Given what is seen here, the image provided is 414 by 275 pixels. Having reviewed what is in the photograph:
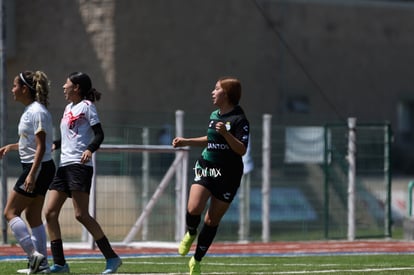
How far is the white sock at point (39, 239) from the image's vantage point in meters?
12.3

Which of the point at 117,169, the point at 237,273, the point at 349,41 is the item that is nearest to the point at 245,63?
the point at 349,41

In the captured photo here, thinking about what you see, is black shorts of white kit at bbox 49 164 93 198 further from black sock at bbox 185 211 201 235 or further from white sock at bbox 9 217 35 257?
black sock at bbox 185 211 201 235

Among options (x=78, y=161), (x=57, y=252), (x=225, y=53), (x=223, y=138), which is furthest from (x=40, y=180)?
(x=225, y=53)

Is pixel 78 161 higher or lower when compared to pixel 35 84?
lower

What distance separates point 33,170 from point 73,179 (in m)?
0.40

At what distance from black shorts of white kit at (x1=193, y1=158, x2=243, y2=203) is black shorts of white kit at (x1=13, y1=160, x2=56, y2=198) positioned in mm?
1530

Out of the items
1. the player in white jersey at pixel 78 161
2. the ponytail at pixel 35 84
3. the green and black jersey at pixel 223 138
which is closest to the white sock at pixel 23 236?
the player in white jersey at pixel 78 161

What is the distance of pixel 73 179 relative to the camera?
11.9 m

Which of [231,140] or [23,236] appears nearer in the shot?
[231,140]

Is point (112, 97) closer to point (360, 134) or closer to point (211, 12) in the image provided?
Answer: point (211, 12)

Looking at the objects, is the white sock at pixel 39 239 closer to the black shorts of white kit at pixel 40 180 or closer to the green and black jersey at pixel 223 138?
the black shorts of white kit at pixel 40 180

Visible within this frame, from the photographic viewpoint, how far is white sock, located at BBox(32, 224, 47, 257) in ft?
40.3

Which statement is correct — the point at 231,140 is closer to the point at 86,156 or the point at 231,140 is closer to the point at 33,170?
the point at 86,156

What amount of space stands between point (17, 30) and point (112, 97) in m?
2.61
